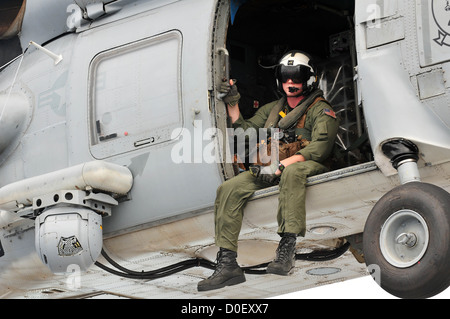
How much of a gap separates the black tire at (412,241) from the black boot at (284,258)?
1.94 feet

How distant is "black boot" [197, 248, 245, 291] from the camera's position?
7473 millimetres

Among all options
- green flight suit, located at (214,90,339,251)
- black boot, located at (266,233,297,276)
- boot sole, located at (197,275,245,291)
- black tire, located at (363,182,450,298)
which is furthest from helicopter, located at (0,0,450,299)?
boot sole, located at (197,275,245,291)

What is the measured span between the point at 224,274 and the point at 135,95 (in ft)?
5.72

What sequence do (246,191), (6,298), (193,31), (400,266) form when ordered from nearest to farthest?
(400,266), (246,191), (193,31), (6,298)

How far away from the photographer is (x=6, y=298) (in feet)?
31.8

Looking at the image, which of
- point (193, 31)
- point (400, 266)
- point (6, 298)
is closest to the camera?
point (400, 266)

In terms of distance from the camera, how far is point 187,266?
875 cm

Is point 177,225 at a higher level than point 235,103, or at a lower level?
lower

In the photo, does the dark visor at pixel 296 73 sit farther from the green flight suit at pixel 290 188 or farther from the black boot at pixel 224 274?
the black boot at pixel 224 274

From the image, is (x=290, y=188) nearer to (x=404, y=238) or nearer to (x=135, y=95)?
(x=404, y=238)

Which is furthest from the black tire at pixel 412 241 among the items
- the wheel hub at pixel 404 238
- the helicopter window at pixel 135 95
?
the helicopter window at pixel 135 95

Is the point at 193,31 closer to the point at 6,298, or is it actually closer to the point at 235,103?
the point at 235,103

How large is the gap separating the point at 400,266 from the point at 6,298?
431 centimetres

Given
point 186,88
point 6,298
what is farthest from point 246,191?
point 6,298
